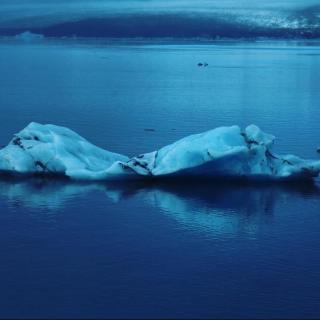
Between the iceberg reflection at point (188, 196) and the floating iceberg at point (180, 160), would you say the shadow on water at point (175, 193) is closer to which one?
the iceberg reflection at point (188, 196)

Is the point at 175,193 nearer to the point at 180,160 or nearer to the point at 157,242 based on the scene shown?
the point at 180,160

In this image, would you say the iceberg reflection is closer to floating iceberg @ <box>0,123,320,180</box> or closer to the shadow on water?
the shadow on water

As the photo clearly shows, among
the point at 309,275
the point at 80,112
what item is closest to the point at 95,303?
the point at 309,275

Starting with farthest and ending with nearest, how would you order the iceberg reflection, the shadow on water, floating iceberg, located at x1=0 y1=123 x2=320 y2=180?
floating iceberg, located at x1=0 y1=123 x2=320 y2=180 → the shadow on water → the iceberg reflection

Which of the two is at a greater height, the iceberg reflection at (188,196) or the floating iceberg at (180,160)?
the floating iceberg at (180,160)

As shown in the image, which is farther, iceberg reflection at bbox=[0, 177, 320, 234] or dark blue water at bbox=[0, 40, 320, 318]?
iceberg reflection at bbox=[0, 177, 320, 234]

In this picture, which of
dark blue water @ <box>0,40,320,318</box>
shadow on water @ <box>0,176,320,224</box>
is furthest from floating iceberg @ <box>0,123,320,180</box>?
dark blue water @ <box>0,40,320,318</box>

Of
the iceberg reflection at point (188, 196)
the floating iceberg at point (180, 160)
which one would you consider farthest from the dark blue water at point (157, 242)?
the floating iceberg at point (180, 160)

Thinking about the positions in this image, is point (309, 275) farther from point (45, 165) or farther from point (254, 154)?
point (45, 165)
